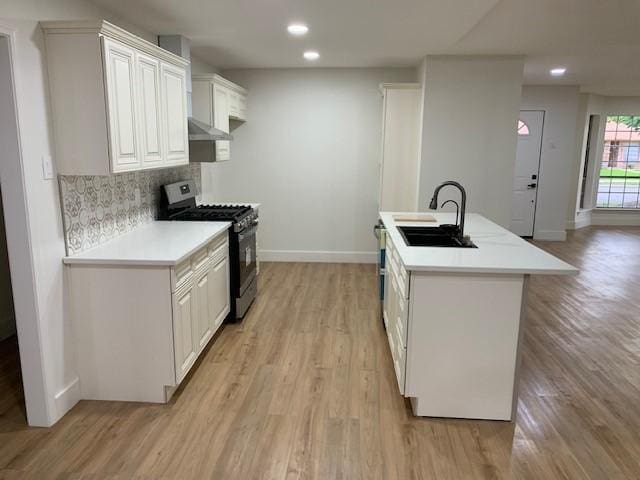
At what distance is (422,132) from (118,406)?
373 centimetres

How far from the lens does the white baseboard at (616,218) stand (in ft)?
30.3

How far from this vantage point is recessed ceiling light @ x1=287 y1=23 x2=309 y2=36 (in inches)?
144

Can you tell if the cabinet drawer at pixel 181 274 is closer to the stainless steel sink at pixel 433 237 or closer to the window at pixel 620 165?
the stainless steel sink at pixel 433 237

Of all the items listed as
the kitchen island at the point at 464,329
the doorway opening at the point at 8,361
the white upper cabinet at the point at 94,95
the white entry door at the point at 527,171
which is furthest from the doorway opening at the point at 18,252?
the white entry door at the point at 527,171

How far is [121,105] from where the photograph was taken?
2668 millimetres

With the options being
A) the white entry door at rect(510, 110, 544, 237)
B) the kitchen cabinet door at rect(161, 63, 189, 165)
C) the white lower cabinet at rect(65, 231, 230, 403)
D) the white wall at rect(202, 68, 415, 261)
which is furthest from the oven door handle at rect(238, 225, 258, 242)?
the white entry door at rect(510, 110, 544, 237)

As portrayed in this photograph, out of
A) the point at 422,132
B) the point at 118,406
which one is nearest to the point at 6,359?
the point at 118,406

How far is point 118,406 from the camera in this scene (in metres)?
2.76

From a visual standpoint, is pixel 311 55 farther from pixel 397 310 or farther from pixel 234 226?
pixel 397 310

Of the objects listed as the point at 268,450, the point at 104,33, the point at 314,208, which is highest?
the point at 104,33

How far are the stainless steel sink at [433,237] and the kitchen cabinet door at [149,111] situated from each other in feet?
5.72

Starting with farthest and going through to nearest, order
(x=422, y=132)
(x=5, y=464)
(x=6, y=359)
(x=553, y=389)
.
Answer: (x=422, y=132) → (x=6, y=359) → (x=553, y=389) → (x=5, y=464)

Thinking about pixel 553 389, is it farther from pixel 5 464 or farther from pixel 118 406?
pixel 5 464

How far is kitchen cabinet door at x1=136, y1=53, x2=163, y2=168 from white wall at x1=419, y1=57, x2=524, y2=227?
2764 millimetres
